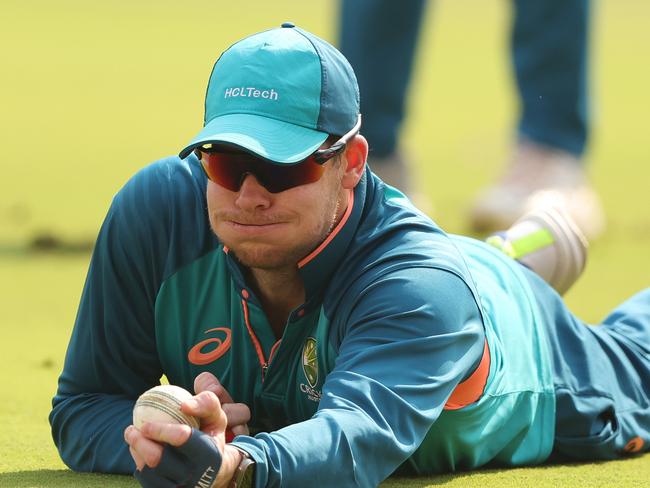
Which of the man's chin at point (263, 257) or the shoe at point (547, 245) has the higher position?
the man's chin at point (263, 257)

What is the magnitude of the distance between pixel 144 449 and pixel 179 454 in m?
0.07

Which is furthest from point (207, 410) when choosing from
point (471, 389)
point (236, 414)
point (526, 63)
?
point (526, 63)

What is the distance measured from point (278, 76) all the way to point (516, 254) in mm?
1782

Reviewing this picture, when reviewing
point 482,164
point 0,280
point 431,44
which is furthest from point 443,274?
point 431,44

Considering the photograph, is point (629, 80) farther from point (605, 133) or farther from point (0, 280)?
point (0, 280)

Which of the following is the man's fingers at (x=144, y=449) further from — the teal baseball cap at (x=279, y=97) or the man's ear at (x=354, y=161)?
the man's ear at (x=354, y=161)

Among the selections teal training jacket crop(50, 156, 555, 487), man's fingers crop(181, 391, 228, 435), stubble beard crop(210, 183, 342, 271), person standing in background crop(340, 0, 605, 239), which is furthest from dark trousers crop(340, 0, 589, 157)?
man's fingers crop(181, 391, 228, 435)

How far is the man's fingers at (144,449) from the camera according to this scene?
3203 millimetres

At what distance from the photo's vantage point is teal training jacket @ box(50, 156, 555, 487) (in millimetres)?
3750

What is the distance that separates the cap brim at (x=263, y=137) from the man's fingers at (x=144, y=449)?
0.76m

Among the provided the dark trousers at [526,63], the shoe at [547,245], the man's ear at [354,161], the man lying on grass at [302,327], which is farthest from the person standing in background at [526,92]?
the man's ear at [354,161]

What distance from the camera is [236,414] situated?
3879mm

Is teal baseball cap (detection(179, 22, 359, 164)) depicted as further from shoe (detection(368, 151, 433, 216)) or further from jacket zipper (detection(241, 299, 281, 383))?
shoe (detection(368, 151, 433, 216))

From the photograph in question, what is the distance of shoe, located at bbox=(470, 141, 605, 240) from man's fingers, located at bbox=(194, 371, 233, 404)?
527 cm
